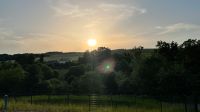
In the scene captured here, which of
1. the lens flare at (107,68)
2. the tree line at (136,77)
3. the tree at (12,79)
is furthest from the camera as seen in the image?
the lens flare at (107,68)

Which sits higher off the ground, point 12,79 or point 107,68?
point 107,68

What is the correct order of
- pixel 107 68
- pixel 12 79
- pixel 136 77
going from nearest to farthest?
pixel 136 77 < pixel 12 79 < pixel 107 68

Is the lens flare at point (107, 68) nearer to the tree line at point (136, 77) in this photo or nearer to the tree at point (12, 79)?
the tree line at point (136, 77)

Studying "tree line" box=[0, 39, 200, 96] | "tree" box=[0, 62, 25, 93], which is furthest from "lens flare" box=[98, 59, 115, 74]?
"tree" box=[0, 62, 25, 93]

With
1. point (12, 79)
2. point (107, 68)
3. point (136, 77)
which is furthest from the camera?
point (107, 68)

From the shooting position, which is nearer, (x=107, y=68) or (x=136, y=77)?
(x=136, y=77)

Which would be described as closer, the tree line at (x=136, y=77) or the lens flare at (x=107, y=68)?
the tree line at (x=136, y=77)

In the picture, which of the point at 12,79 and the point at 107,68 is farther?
the point at 107,68

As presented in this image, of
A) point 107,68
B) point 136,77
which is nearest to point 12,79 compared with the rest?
point 136,77

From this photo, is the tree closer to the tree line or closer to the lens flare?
the tree line

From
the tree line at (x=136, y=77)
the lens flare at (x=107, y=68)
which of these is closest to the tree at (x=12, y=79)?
the tree line at (x=136, y=77)

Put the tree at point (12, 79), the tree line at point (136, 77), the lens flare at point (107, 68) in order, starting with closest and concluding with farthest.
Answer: the tree line at point (136, 77) < the tree at point (12, 79) < the lens flare at point (107, 68)

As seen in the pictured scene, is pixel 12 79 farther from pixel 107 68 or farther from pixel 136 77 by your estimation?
pixel 107 68

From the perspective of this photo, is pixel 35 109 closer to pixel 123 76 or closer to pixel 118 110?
pixel 118 110
